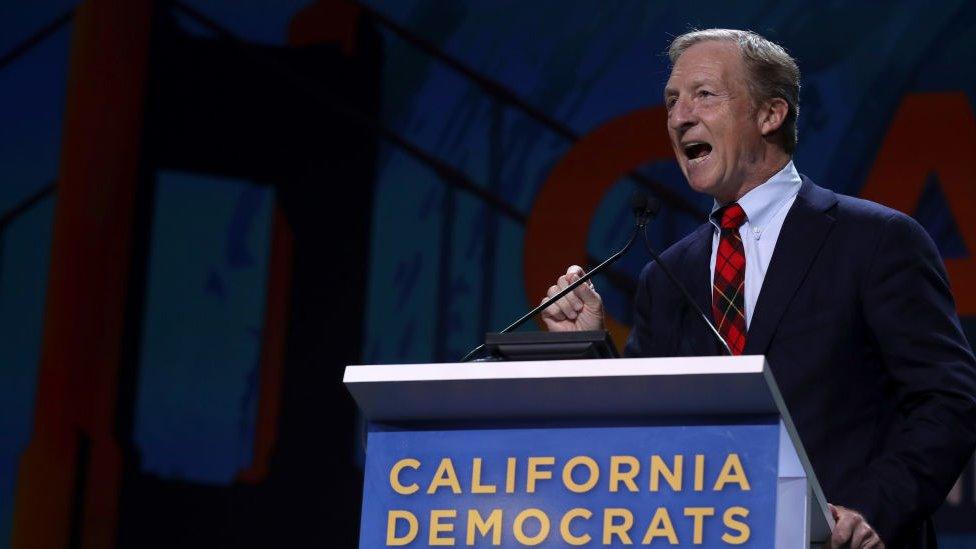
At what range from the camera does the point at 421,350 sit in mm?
3832

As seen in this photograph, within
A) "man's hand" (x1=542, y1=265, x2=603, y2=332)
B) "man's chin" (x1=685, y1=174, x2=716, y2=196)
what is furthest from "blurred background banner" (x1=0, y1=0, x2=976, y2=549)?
"man's hand" (x1=542, y1=265, x2=603, y2=332)

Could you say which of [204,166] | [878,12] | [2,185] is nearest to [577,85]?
[878,12]

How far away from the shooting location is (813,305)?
2016mm

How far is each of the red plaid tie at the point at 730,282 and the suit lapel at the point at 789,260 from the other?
0.12ft

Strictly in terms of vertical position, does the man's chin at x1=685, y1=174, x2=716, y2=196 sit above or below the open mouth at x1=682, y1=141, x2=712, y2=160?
below

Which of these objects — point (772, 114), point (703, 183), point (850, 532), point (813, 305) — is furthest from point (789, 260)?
point (850, 532)

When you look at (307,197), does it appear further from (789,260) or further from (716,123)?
(789,260)

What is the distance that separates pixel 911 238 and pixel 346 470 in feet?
6.84

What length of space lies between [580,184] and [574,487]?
2.39m

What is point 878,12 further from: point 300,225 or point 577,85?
point 300,225

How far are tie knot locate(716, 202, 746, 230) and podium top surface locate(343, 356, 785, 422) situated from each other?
74 cm

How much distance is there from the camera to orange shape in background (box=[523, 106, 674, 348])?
3.83 m

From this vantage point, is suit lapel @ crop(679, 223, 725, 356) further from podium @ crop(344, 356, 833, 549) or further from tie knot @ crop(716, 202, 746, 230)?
podium @ crop(344, 356, 833, 549)

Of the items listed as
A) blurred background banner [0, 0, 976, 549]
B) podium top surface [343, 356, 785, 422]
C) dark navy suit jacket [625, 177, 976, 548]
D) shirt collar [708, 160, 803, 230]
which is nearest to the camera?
podium top surface [343, 356, 785, 422]
